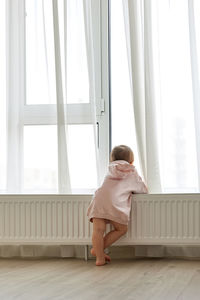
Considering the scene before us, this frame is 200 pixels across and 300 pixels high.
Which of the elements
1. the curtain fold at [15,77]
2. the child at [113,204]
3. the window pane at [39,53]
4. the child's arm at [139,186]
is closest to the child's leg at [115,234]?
the child at [113,204]

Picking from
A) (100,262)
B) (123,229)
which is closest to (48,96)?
(123,229)

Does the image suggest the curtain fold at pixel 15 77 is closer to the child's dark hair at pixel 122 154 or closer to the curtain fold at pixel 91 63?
the curtain fold at pixel 91 63

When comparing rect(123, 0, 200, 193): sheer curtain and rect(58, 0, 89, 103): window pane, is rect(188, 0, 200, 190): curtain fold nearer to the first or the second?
rect(123, 0, 200, 193): sheer curtain

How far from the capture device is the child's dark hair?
3232 millimetres

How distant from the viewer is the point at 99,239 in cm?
301

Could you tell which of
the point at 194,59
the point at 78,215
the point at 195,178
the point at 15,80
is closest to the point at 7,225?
the point at 78,215

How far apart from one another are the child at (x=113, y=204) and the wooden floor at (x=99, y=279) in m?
0.14

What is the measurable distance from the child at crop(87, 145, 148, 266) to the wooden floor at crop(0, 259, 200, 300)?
14 cm

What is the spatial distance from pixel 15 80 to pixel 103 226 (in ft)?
4.10

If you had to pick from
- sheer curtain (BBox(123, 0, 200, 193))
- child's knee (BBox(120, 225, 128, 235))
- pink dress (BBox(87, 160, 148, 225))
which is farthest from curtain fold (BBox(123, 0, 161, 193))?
child's knee (BBox(120, 225, 128, 235))

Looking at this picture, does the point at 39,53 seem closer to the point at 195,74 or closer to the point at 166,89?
the point at 166,89

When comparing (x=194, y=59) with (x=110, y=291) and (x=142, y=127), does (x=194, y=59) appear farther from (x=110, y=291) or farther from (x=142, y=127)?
(x=110, y=291)

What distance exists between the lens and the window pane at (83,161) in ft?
11.1

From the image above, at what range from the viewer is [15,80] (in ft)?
11.6
